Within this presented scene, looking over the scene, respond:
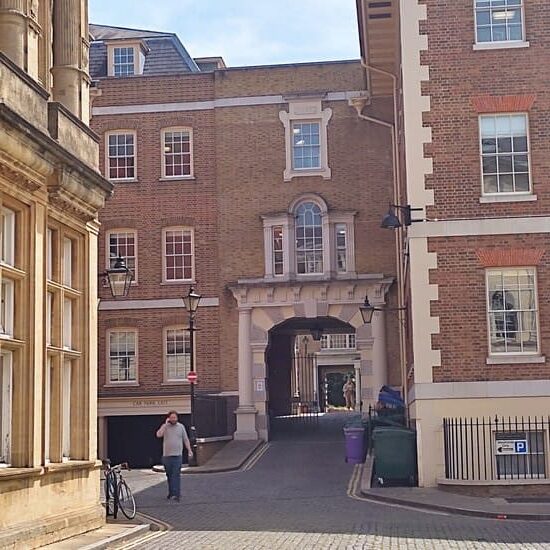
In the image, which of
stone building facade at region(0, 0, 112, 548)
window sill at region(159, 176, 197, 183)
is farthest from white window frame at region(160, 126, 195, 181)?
stone building facade at region(0, 0, 112, 548)

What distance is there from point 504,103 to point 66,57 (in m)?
9.83

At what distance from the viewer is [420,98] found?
22406 mm

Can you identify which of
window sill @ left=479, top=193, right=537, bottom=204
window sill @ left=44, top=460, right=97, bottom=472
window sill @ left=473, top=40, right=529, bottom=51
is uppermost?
window sill @ left=473, top=40, right=529, bottom=51

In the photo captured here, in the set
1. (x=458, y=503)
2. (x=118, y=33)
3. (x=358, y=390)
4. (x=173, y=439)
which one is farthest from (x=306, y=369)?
(x=458, y=503)

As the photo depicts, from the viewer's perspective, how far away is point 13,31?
13.9m

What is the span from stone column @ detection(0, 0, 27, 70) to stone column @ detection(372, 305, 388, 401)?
2130 cm

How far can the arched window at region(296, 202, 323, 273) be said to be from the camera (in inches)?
1378

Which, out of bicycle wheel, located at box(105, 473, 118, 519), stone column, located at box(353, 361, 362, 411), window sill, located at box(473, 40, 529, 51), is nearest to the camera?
bicycle wheel, located at box(105, 473, 118, 519)

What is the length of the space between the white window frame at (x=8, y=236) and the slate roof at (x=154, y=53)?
84.4 ft

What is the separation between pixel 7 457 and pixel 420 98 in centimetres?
1258

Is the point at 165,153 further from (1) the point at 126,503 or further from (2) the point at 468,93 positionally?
(1) the point at 126,503

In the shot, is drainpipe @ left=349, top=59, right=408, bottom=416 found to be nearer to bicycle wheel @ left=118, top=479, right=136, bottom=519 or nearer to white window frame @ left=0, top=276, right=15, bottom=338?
bicycle wheel @ left=118, top=479, right=136, bottom=519

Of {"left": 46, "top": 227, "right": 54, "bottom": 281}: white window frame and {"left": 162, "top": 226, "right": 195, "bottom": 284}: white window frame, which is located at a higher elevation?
{"left": 162, "top": 226, "right": 195, "bottom": 284}: white window frame

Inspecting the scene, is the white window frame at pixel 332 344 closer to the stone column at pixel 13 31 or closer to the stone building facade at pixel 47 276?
the stone building facade at pixel 47 276
